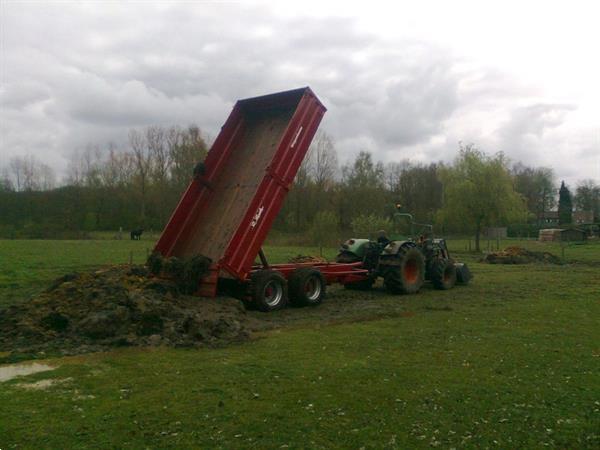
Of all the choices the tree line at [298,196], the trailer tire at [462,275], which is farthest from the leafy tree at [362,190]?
the trailer tire at [462,275]

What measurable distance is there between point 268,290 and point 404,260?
476 cm

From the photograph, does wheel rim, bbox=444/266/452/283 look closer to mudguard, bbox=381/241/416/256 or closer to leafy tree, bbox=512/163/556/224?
mudguard, bbox=381/241/416/256

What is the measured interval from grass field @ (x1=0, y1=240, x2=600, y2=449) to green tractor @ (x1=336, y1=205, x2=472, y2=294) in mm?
4624

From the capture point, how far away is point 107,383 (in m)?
6.48

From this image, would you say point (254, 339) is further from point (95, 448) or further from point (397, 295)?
point (397, 295)

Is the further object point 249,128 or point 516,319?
point 249,128

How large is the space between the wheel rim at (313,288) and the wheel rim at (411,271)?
3.59 metres

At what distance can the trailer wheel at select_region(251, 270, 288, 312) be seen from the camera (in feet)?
38.2

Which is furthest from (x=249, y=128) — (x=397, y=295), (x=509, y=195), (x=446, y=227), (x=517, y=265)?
(x=446, y=227)

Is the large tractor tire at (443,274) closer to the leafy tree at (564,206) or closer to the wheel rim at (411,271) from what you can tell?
the wheel rim at (411,271)

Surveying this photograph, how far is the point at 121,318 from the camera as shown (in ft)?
29.4

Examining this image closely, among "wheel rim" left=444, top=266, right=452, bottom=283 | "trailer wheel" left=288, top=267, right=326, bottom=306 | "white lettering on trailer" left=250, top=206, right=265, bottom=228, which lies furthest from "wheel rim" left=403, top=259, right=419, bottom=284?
"white lettering on trailer" left=250, top=206, right=265, bottom=228

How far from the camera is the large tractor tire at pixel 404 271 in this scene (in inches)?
601

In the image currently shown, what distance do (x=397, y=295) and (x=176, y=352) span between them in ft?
28.0
